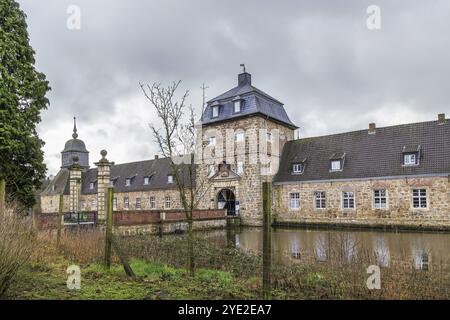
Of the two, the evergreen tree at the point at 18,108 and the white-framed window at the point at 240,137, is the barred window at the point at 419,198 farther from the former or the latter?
the evergreen tree at the point at 18,108

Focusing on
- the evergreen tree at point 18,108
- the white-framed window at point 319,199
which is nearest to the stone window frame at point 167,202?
the white-framed window at point 319,199

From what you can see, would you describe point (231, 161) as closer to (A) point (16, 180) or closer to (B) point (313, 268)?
(A) point (16, 180)

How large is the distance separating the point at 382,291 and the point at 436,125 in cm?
2090

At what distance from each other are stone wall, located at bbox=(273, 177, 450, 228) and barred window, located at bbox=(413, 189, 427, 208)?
206mm

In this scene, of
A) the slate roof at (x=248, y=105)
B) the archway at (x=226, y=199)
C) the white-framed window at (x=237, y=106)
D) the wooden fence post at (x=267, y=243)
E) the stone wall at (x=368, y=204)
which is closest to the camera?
the wooden fence post at (x=267, y=243)

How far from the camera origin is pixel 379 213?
73.0 feet

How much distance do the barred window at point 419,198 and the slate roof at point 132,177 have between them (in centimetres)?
1908

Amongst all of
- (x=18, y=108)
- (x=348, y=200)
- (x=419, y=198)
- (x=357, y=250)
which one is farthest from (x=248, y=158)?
(x=357, y=250)

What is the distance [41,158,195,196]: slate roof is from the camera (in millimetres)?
36156

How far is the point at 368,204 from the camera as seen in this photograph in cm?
2266

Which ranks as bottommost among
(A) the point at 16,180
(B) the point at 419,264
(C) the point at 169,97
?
(B) the point at 419,264

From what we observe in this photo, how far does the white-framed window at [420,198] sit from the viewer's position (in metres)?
20.7
